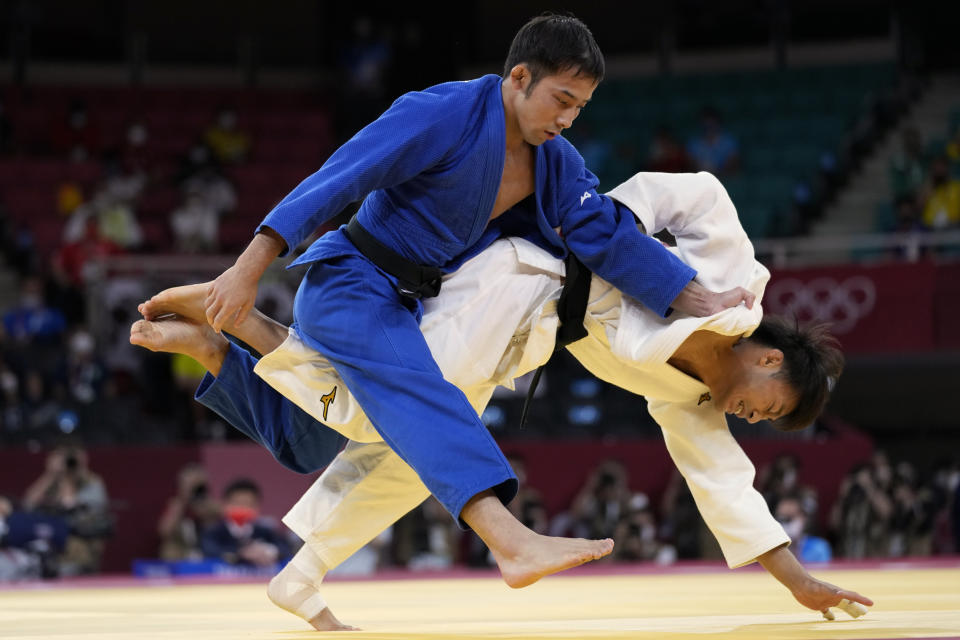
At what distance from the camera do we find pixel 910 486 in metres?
8.12

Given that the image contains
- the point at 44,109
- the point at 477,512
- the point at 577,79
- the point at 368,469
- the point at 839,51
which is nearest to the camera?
Answer: the point at 477,512

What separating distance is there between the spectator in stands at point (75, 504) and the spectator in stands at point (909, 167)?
6.48 meters

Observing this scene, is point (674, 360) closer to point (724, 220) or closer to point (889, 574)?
point (724, 220)

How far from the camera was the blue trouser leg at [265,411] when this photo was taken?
2797 mm

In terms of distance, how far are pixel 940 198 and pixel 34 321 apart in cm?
669

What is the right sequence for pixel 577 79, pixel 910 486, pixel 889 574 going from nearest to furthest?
pixel 577 79
pixel 889 574
pixel 910 486

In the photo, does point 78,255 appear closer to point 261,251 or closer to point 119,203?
point 119,203

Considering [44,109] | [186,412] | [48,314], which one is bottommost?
[186,412]

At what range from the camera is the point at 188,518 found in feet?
24.0

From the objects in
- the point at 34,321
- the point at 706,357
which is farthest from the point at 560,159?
the point at 34,321

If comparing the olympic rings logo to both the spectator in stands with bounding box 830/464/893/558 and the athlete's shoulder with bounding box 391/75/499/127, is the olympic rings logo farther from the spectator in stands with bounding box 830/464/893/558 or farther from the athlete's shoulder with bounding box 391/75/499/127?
→ the athlete's shoulder with bounding box 391/75/499/127

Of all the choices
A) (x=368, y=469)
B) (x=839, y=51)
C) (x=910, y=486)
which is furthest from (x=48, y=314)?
(x=839, y=51)

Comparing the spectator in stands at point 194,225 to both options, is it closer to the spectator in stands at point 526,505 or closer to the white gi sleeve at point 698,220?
the spectator in stands at point 526,505

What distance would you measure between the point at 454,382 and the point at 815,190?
347 inches
